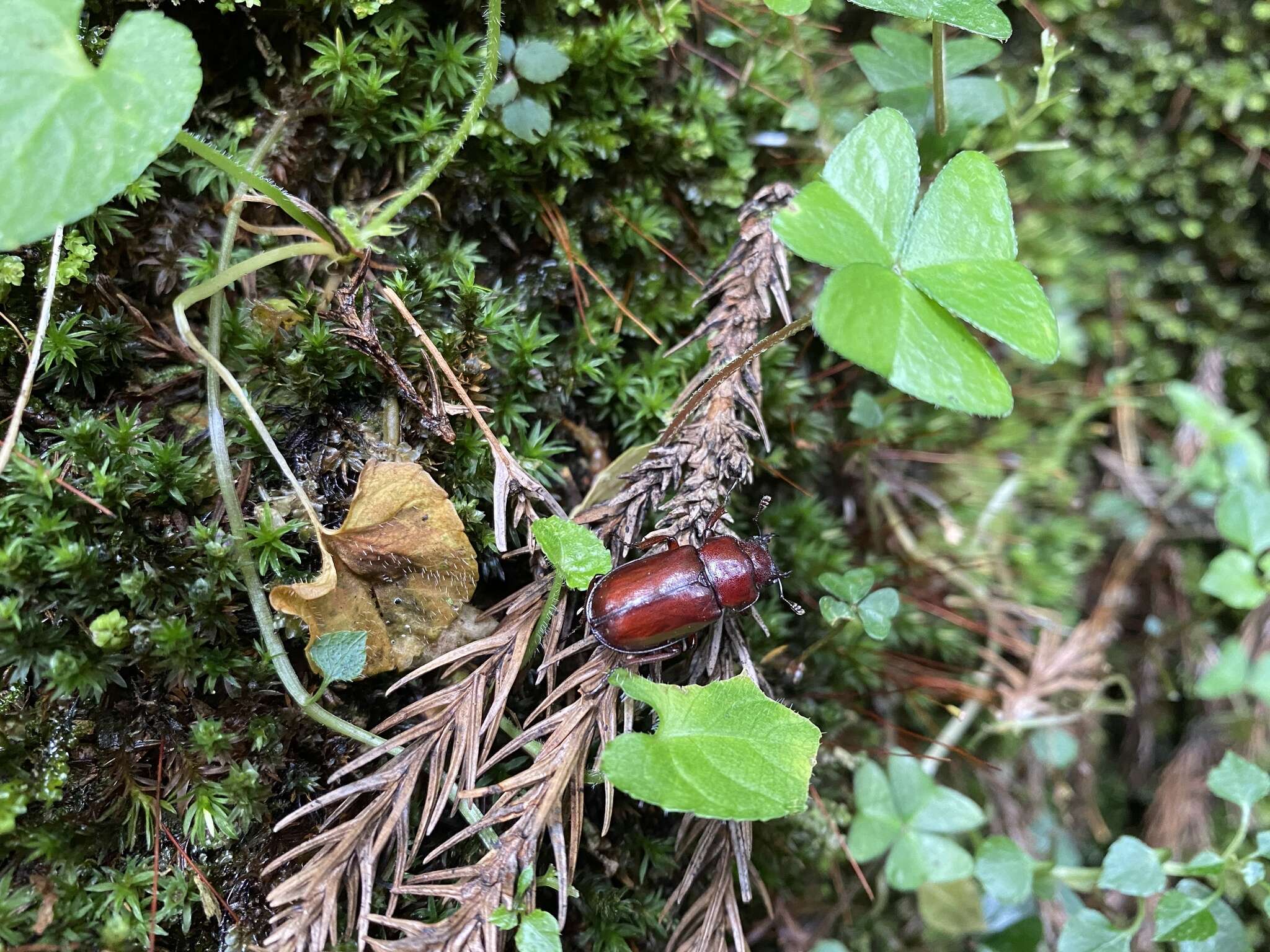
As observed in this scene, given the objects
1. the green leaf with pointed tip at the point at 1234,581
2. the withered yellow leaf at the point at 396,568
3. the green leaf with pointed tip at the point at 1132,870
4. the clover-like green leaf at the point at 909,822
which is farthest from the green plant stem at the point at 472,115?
the green leaf with pointed tip at the point at 1234,581

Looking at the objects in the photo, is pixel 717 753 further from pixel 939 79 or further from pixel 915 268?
pixel 939 79

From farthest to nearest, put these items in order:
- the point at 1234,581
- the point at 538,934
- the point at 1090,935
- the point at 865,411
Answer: the point at 1234,581 → the point at 865,411 → the point at 1090,935 → the point at 538,934

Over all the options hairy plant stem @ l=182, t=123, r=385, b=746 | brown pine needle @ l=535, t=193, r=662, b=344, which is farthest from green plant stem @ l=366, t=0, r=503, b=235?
hairy plant stem @ l=182, t=123, r=385, b=746

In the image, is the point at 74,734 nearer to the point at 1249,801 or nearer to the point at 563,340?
the point at 563,340

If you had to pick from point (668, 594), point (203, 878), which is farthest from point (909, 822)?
point (203, 878)

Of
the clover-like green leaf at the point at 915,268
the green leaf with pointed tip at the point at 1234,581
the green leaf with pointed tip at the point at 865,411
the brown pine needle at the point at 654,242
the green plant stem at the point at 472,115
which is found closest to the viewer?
the clover-like green leaf at the point at 915,268

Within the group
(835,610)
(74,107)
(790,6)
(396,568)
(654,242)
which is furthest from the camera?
(654,242)

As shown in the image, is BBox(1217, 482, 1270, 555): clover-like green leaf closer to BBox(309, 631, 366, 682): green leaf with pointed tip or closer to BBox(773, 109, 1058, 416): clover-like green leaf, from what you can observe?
BBox(773, 109, 1058, 416): clover-like green leaf

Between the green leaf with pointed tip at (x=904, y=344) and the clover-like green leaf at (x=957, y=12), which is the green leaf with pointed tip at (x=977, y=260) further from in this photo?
the clover-like green leaf at (x=957, y=12)
